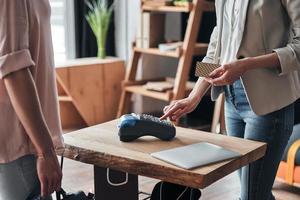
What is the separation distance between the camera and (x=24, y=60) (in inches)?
41.5

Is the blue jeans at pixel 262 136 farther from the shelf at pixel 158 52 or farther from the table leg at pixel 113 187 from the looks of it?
the shelf at pixel 158 52

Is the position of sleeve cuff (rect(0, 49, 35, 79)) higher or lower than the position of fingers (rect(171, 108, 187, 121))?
higher

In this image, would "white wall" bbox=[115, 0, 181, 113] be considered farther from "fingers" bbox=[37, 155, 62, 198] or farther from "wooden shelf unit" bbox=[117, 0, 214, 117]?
"fingers" bbox=[37, 155, 62, 198]

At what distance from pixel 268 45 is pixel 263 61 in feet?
0.33

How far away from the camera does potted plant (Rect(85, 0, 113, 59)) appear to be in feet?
12.9

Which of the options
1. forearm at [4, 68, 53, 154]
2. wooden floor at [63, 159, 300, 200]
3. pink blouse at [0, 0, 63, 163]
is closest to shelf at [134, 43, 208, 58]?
wooden floor at [63, 159, 300, 200]

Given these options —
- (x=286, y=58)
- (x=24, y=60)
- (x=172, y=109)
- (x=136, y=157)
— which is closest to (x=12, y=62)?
(x=24, y=60)

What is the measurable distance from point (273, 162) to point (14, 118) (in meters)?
0.83

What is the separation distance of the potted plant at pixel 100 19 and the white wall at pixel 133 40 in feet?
0.43

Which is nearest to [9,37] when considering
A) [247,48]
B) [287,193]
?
[247,48]

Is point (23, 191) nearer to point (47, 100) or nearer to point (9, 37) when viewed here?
point (47, 100)

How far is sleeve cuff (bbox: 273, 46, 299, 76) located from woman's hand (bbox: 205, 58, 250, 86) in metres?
0.11

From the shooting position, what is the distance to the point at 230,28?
1541 mm

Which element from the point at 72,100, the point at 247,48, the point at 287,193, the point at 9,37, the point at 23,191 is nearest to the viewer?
the point at 9,37
